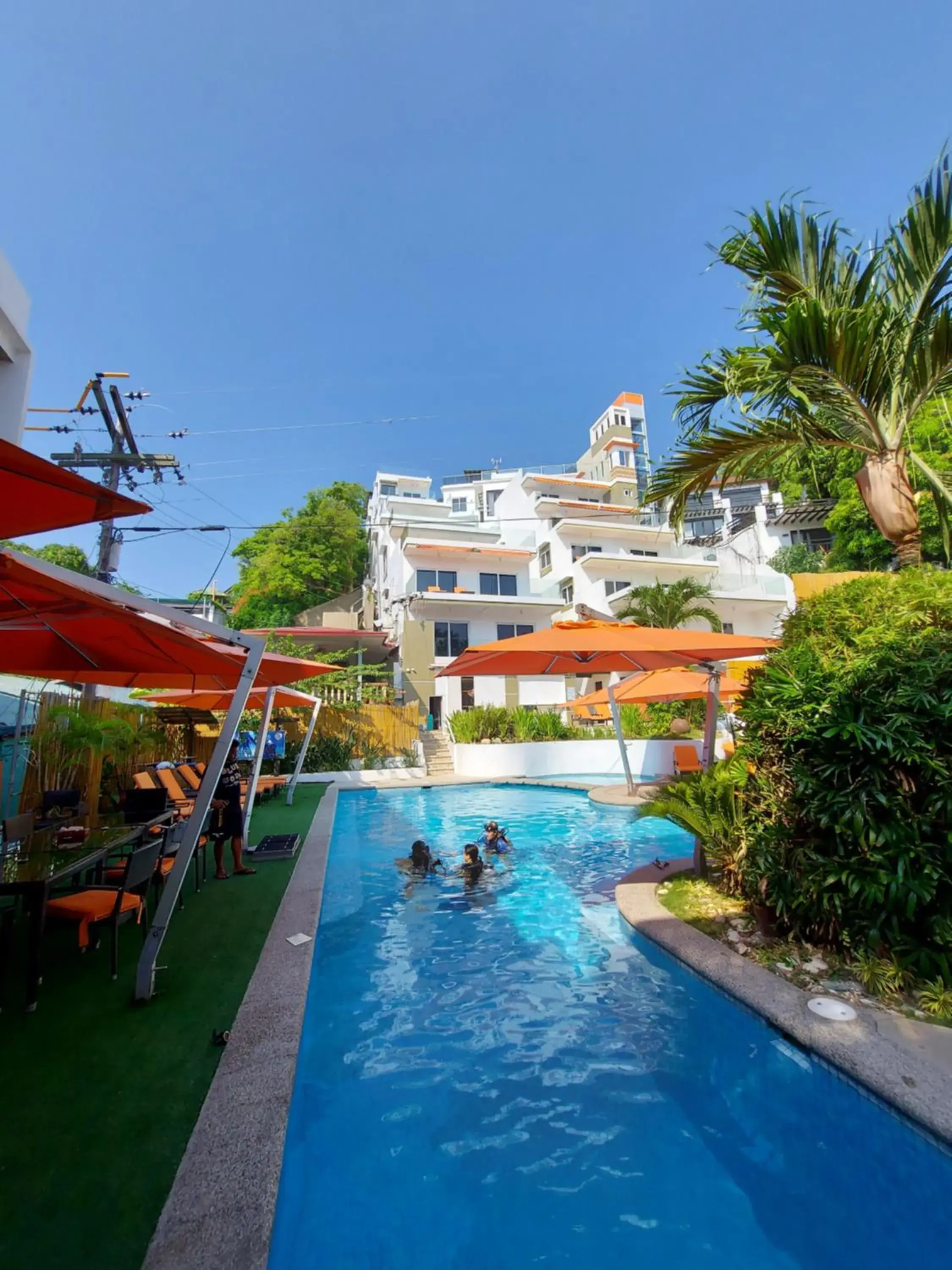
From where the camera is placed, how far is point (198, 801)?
408 centimetres

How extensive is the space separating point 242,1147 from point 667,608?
23016 mm

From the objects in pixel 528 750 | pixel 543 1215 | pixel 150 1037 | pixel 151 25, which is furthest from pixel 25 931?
pixel 528 750

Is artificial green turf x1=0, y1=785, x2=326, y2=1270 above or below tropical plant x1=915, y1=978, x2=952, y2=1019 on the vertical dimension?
below

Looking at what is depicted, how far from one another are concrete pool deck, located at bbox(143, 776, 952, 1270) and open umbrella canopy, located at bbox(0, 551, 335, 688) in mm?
2731

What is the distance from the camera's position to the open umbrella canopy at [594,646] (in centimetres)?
713

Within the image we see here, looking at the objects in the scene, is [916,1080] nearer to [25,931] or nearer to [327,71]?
[25,931]

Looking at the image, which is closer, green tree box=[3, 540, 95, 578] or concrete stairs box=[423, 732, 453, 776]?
concrete stairs box=[423, 732, 453, 776]

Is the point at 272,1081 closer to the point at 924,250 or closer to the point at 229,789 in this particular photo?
the point at 229,789

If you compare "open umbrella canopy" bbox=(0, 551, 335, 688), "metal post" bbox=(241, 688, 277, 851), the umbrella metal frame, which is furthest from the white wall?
the umbrella metal frame

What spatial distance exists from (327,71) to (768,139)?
8157 mm

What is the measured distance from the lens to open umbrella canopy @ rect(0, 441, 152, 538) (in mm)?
1876

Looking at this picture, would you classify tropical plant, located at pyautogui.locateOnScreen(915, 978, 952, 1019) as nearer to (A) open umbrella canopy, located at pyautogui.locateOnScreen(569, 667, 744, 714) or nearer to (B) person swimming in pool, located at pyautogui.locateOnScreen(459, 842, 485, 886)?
(B) person swimming in pool, located at pyautogui.locateOnScreen(459, 842, 485, 886)

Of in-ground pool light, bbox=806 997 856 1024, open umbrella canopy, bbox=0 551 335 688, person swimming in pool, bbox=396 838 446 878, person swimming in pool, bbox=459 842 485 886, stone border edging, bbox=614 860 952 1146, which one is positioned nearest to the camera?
stone border edging, bbox=614 860 952 1146

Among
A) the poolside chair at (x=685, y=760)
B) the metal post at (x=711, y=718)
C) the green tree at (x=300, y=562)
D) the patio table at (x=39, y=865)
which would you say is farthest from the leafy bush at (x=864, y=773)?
the green tree at (x=300, y=562)
